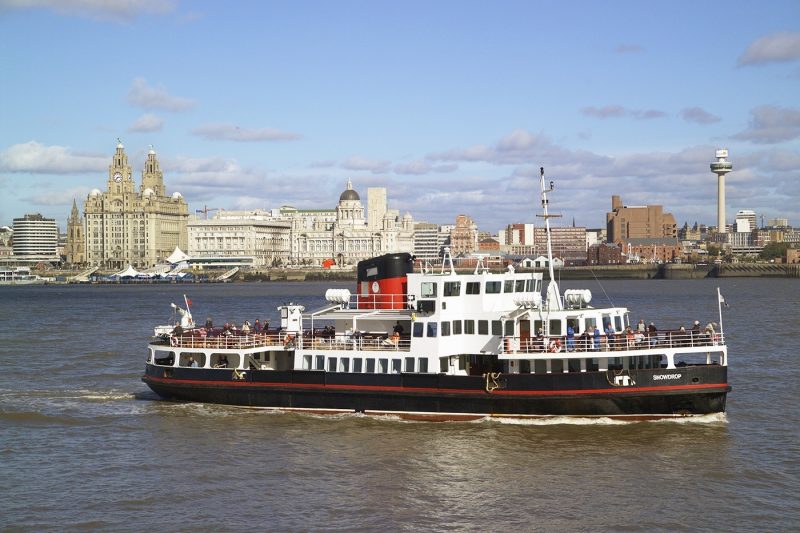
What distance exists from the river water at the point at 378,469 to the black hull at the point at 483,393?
1.69 feet

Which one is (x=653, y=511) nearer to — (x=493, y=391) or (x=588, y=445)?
(x=588, y=445)

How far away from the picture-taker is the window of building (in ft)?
107

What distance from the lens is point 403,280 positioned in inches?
1361

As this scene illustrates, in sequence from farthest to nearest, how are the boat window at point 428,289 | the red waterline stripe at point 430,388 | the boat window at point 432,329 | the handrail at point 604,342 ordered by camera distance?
1. the boat window at point 428,289
2. the boat window at point 432,329
3. the handrail at point 604,342
4. the red waterline stripe at point 430,388

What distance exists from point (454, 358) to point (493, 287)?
2.98m

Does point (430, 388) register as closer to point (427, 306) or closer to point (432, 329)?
point (432, 329)

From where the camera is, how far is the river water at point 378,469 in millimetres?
21891

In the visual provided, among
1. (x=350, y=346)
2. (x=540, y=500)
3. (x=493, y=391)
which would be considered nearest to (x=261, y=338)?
(x=350, y=346)

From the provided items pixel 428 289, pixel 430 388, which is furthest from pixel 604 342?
pixel 428 289

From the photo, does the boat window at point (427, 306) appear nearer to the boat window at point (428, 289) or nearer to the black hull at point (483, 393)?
the boat window at point (428, 289)

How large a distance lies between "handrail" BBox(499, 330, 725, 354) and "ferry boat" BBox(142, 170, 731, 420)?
48 millimetres

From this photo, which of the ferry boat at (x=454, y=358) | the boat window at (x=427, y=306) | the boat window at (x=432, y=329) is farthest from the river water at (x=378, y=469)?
the boat window at (x=427, y=306)

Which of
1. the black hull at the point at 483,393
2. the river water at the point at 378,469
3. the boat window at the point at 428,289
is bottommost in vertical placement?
the river water at the point at 378,469

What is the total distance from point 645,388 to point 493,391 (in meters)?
4.82
